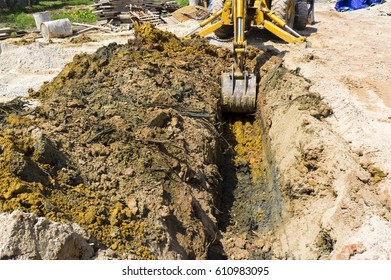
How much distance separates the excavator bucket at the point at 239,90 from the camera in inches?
311

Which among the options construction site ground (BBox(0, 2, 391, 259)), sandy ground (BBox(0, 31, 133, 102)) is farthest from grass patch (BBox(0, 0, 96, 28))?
construction site ground (BBox(0, 2, 391, 259))

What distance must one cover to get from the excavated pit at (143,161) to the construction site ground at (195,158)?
0.06 ft

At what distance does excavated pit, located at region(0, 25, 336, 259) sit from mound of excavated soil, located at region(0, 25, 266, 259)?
1cm

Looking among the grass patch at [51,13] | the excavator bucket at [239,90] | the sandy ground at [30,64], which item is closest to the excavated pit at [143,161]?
the excavator bucket at [239,90]

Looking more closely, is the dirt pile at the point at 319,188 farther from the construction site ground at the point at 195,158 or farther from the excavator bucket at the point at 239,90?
the excavator bucket at the point at 239,90

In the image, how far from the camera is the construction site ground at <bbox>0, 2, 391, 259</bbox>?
445 centimetres

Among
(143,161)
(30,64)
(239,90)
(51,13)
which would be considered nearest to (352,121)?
(239,90)

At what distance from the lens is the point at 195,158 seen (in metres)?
6.25

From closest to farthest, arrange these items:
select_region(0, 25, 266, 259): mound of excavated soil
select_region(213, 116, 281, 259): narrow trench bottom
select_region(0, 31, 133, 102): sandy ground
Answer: select_region(0, 25, 266, 259): mound of excavated soil → select_region(213, 116, 281, 259): narrow trench bottom → select_region(0, 31, 133, 102): sandy ground

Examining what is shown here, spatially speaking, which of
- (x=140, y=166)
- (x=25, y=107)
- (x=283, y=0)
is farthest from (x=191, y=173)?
(x=283, y=0)

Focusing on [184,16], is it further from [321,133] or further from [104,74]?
[321,133]

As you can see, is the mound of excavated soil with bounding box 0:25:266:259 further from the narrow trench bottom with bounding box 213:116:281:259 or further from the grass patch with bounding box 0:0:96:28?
the grass patch with bounding box 0:0:96:28

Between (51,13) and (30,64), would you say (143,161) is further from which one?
(51,13)

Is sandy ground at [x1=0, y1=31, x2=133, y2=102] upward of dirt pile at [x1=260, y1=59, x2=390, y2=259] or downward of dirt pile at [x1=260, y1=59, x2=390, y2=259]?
downward
